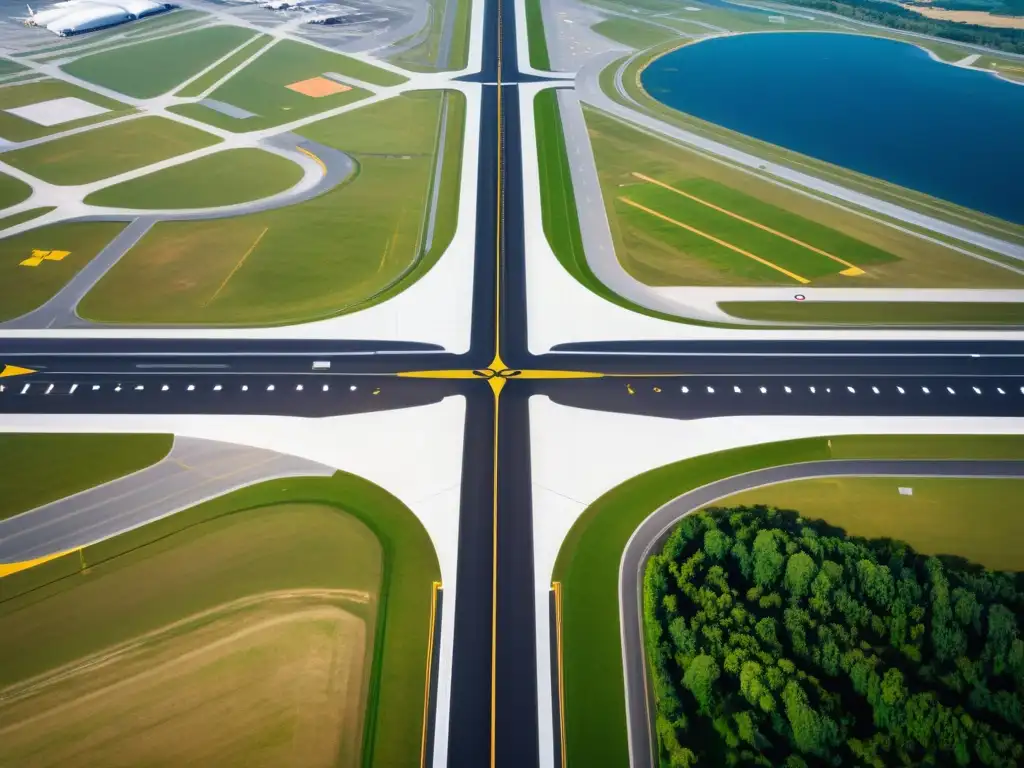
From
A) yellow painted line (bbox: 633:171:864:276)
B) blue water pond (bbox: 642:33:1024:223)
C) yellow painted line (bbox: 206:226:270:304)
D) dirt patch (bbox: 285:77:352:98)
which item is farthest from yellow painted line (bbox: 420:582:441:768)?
dirt patch (bbox: 285:77:352:98)

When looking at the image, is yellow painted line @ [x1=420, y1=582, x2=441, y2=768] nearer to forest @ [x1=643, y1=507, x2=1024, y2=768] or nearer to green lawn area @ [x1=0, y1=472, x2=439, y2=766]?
green lawn area @ [x1=0, y1=472, x2=439, y2=766]

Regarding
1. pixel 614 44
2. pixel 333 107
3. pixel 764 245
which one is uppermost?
pixel 614 44

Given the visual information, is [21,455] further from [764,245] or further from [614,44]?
[614,44]

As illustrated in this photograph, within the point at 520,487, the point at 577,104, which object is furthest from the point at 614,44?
the point at 520,487

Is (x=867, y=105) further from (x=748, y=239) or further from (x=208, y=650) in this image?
(x=208, y=650)

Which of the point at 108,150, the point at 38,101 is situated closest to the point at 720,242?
the point at 108,150

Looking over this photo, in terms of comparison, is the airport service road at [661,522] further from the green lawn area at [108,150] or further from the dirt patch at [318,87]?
the dirt patch at [318,87]
